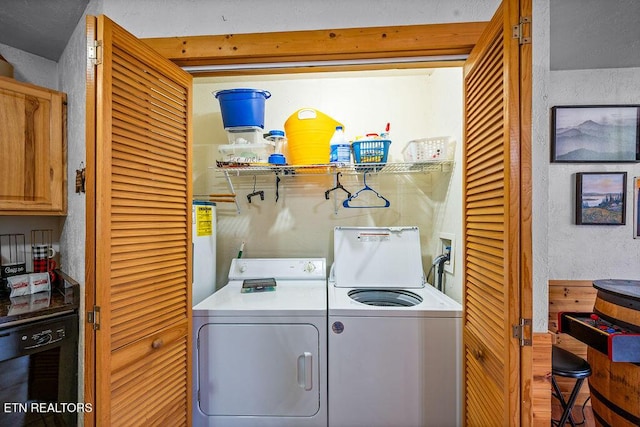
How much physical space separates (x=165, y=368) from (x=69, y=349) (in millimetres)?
765

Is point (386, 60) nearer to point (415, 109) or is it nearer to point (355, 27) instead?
point (355, 27)

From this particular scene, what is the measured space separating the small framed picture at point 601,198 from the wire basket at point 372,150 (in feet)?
5.09

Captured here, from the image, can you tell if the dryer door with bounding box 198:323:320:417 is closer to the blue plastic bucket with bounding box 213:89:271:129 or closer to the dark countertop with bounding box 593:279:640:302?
the blue plastic bucket with bounding box 213:89:271:129

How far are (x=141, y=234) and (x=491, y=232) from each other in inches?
58.4

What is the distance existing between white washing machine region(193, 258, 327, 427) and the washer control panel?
63 centimetres

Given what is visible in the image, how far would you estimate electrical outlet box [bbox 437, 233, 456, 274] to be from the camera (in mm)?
1875

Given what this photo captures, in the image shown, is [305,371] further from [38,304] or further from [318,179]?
[38,304]

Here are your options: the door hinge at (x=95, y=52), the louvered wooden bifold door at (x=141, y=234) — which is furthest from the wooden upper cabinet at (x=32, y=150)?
the door hinge at (x=95, y=52)

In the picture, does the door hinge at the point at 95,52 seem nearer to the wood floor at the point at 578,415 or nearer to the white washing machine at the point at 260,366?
the white washing machine at the point at 260,366

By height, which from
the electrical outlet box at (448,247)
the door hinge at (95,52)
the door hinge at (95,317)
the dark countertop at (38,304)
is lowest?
the dark countertop at (38,304)

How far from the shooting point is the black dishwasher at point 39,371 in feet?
4.44

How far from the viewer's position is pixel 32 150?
175 cm

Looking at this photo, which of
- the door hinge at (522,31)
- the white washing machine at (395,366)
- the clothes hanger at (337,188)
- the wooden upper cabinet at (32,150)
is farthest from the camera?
the clothes hanger at (337,188)

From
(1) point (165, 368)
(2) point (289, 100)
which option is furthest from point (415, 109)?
(1) point (165, 368)
